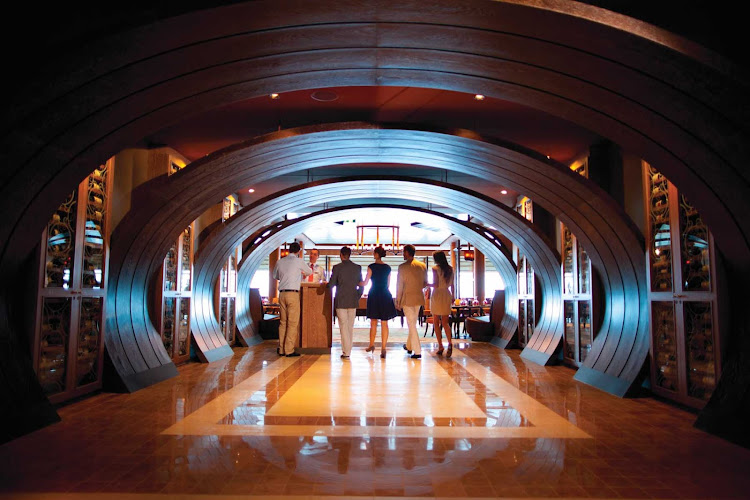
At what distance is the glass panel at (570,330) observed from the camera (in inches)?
307

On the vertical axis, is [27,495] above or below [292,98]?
below

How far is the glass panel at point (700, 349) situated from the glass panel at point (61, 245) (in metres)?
5.70

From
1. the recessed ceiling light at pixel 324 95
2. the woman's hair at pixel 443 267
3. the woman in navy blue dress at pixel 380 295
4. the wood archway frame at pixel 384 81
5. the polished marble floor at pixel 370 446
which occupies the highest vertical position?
the recessed ceiling light at pixel 324 95

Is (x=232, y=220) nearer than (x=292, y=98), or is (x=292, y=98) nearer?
(x=292, y=98)

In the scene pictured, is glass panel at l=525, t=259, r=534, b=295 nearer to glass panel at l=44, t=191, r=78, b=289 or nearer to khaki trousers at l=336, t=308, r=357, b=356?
khaki trousers at l=336, t=308, r=357, b=356

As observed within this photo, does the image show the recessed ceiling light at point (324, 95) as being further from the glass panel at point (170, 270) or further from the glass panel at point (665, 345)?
the glass panel at point (665, 345)

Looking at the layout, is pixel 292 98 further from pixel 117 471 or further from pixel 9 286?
pixel 117 471

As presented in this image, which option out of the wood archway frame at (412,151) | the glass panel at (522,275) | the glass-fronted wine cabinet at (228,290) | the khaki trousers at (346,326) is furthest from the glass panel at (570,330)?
the glass-fronted wine cabinet at (228,290)

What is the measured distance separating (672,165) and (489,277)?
25.3m

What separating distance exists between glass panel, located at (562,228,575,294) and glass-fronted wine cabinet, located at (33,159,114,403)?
244 inches

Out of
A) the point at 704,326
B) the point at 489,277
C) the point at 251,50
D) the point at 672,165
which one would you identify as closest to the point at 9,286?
the point at 251,50

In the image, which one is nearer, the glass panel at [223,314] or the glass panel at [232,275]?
the glass panel at [223,314]

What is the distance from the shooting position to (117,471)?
9.91 ft

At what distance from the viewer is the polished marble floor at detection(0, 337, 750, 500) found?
2.80 metres
